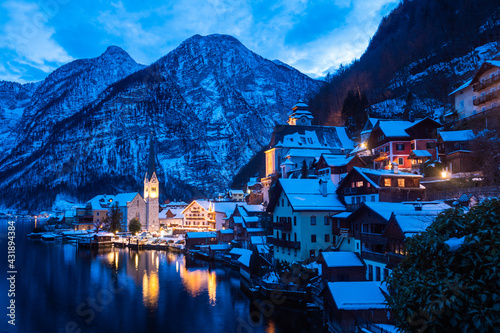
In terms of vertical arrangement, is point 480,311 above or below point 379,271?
above

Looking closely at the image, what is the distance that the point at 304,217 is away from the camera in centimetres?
3881

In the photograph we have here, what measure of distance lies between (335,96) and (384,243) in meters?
97.5

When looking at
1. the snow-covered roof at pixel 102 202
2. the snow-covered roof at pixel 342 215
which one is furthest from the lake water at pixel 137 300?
the snow-covered roof at pixel 102 202

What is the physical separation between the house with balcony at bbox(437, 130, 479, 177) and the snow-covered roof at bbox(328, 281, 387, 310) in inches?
827

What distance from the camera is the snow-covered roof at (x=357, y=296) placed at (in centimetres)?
2180

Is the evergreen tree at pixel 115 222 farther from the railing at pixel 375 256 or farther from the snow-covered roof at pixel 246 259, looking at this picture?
the railing at pixel 375 256

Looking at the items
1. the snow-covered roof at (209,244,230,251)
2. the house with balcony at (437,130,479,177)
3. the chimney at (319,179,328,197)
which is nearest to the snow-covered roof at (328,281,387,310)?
the chimney at (319,179,328,197)

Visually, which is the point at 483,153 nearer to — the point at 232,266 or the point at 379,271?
the point at 379,271

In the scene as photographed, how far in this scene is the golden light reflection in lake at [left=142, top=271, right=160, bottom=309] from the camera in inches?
1388

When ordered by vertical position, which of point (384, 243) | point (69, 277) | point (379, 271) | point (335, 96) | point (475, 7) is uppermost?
point (475, 7)

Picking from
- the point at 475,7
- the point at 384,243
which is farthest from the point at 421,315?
the point at 475,7

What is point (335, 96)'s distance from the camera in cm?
11875

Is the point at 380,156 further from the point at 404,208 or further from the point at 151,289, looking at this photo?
the point at 151,289

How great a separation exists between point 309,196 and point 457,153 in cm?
1676
